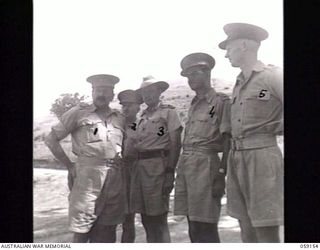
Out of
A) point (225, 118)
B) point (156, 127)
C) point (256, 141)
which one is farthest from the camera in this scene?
point (156, 127)

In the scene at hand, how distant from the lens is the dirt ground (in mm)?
3736

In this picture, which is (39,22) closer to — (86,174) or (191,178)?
(86,174)

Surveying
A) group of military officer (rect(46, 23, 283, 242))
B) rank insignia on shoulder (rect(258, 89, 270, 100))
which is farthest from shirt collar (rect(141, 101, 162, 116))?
rank insignia on shoulder (rect(258, 89, 270, 100))

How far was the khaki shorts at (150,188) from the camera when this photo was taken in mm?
3727

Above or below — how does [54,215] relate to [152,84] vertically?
below

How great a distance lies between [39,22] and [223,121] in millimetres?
1592

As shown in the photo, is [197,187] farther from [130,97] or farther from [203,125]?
[130,97]

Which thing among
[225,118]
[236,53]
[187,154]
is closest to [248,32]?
[236,53]

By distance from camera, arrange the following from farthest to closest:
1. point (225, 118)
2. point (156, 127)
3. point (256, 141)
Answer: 1. point (156, 127)
2. point (225, 118)
3. point (256, 141)

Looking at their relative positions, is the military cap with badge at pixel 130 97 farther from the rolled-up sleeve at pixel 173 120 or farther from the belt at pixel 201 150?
the belt at pixel 201 150

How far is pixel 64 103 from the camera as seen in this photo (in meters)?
3.85

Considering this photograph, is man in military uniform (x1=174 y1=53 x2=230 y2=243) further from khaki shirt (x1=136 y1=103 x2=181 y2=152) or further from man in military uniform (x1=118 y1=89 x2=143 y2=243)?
man in military uniform (x1=118 y1=89 x2=143 y2=243)

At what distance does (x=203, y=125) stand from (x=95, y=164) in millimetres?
847
